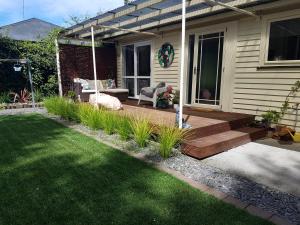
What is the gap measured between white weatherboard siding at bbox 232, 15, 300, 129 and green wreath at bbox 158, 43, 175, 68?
7.31 ft

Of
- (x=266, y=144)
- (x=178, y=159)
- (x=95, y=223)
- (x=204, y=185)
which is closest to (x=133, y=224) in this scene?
(x=95, y=223)

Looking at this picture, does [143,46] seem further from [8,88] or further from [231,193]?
[231,193]

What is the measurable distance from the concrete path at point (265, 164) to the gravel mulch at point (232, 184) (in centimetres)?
17

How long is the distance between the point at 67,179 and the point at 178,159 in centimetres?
157

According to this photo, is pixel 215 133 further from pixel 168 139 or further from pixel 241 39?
pixel 241 39

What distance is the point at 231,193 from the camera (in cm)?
252

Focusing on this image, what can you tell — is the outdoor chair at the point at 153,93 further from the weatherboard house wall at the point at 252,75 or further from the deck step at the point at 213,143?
the deck step at the point at 213,143

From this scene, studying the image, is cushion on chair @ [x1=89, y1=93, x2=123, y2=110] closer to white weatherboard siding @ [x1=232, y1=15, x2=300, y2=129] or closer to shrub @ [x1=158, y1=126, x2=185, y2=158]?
shrub @ [x1=158, y1=126, x2=185, y2=158]

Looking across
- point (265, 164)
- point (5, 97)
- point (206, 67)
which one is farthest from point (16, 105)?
point (265, 164)

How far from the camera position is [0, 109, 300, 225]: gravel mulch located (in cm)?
225

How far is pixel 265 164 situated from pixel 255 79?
8.24ft

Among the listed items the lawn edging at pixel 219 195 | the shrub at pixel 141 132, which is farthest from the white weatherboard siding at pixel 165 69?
the lawn edging at pixel 219 195

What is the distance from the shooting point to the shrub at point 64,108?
19.3 ft

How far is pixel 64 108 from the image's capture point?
611 centimetres
